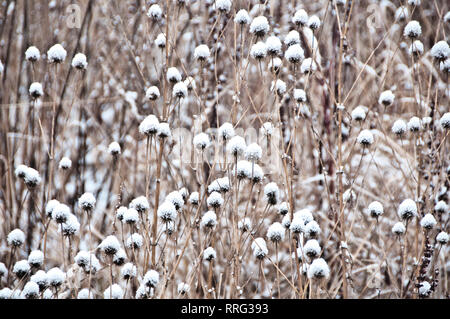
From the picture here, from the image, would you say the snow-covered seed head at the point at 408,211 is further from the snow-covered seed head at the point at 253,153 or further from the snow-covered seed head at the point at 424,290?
the snow-covered seed head at the point at 253,153

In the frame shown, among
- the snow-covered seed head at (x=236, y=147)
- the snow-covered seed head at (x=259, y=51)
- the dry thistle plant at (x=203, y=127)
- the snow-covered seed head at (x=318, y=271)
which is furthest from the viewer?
the dry thistle plant at (x=203, y=127)

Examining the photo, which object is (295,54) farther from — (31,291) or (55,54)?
(31,291)

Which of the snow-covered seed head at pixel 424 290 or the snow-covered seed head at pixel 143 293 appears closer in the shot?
the snow-covered seed head at pixel 143 293

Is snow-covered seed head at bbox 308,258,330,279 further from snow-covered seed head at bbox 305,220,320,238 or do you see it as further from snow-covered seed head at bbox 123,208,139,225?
snow-covered seed head at bbox 123,208,139,225

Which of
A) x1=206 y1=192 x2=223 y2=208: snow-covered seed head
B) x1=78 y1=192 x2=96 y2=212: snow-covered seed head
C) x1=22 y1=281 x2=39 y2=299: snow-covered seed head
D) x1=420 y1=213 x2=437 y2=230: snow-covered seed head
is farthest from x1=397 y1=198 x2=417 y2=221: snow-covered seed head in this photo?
x1=22 y1=281 x2=39 y2=299: snow-covered seed head

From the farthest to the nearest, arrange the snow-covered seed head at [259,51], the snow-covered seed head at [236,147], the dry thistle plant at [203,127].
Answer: the dry thistle plant at [203,127]
the snow-covered seed head at [259,51]
the snow-covered seed head at [236,147]

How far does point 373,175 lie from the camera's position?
204 cm

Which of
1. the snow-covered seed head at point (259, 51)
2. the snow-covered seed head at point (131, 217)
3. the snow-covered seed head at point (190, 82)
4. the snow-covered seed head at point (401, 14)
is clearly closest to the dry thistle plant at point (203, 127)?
the snow-covered seed head at point (401, 14)

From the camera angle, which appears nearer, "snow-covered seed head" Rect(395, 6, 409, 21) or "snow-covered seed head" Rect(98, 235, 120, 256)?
"snow-covered seed head" Rect(98, 235, 120, 256)

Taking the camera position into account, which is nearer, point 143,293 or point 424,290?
point 143,293

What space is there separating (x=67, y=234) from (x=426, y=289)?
104 centimetres

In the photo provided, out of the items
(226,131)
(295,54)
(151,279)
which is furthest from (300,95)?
(151,279)

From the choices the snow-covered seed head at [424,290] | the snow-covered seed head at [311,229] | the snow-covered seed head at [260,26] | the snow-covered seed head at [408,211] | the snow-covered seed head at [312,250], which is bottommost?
the snow-covered seed head at [424,290]
